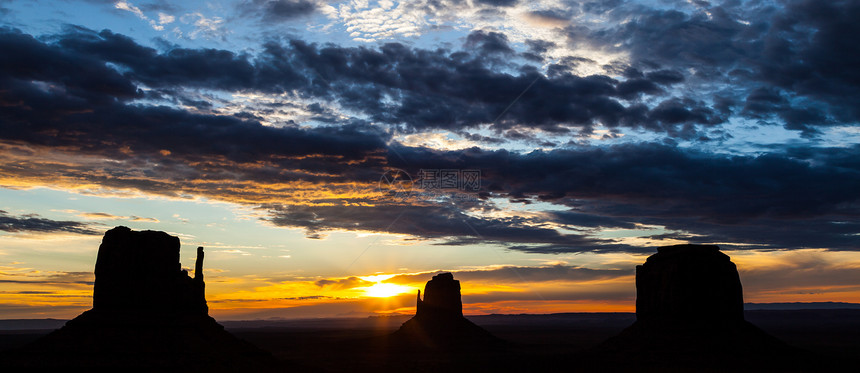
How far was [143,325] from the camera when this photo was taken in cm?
5250

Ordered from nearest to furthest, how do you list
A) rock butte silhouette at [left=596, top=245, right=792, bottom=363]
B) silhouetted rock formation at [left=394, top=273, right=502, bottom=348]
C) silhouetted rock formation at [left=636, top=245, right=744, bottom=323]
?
rock butte silhouette at [left=596, top=245, right=792, bottom=363], silhouetted rock formation at [left=636, top=245, right=744, bottom=323], silhouetted rock formation at [left=394, top=273, right=502, bottom=348]

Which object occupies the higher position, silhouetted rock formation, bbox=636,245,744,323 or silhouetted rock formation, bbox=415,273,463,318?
silhouetted rock formation, bbox=636,245,744,323

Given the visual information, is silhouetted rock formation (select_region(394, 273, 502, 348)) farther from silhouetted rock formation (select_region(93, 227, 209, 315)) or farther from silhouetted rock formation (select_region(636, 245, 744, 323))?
silhouetted rock formation (select_region(93, 227, 209, 315))

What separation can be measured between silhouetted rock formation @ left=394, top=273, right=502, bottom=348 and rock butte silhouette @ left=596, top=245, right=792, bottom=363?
49424 millimetres

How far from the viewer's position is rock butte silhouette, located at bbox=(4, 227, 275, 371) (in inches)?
1892

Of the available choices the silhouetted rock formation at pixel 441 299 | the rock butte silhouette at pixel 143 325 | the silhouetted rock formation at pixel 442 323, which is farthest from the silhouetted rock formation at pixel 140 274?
the silhouetted rock formation at pixel 441 299

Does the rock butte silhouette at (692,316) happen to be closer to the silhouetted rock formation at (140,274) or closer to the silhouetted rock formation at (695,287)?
the silhouetted rock formation at (695,287)

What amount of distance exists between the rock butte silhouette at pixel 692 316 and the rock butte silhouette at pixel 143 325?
125 ft

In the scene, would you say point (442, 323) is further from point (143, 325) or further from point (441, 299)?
point (143, 325)

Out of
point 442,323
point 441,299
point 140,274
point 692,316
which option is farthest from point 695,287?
A: point 441,299

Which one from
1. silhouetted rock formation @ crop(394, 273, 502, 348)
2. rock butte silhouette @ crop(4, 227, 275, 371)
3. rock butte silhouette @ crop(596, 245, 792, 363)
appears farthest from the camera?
silhouetted rock formation @ crop(394, 273, 502, 348)

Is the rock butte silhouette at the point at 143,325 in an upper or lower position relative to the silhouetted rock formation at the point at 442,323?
upper

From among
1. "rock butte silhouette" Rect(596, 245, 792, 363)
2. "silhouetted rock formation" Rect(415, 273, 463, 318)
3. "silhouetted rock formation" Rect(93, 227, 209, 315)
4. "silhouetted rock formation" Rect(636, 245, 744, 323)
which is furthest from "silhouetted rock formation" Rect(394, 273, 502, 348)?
"silhouetted rock formation" Rect(93, 227, 209, 315)

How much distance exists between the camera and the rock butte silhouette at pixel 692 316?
195ft
